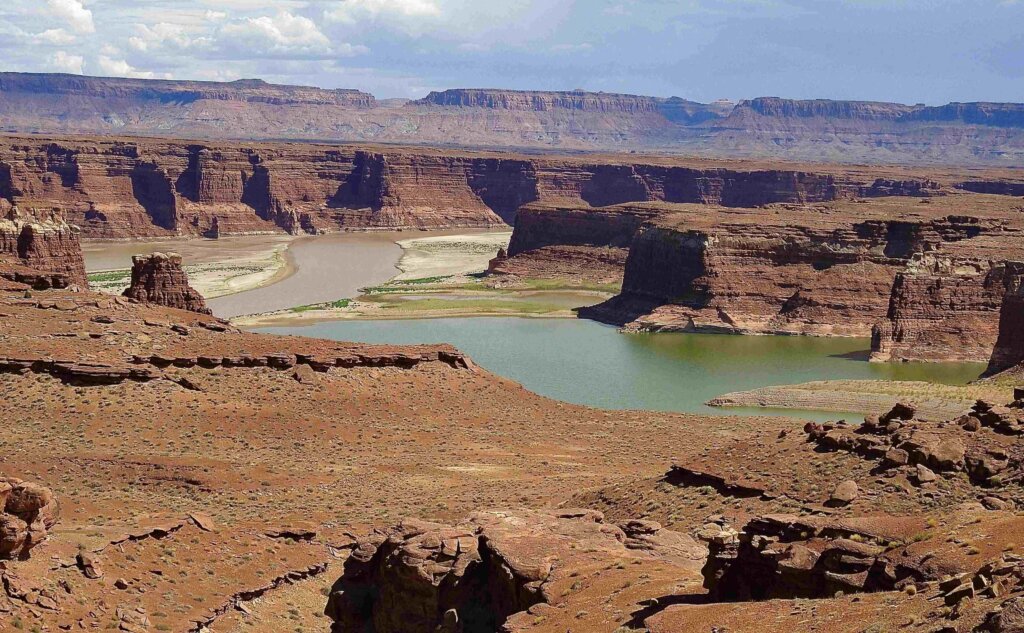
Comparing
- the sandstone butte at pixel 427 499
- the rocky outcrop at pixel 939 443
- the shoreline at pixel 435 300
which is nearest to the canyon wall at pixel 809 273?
the shoreline at pixel 435 300

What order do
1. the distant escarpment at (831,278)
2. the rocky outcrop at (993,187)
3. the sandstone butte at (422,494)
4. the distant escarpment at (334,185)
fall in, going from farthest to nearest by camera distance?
the rocky outcrop at (993,187)
the distant escarpment at (334,185)
the distant escarpment at (831,278)
the sandstone butte at (422,494)

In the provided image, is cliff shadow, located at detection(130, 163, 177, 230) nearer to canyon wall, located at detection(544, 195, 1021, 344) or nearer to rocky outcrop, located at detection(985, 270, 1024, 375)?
canyon wall, located at detection(544, 195, 1021, 344)

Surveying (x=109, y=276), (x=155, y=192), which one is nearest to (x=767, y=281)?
(x=109, y=276)

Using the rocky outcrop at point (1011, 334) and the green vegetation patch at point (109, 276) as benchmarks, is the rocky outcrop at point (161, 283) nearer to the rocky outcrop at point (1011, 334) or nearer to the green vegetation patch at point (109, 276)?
the rocky outcrop at point (1011, 334)

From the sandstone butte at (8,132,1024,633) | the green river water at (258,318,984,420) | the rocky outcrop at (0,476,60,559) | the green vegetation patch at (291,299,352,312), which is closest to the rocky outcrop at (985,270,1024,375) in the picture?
the sandstone butte at (8,132,1024,633)

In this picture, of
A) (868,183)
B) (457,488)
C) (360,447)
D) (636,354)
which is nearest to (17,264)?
(360,447)

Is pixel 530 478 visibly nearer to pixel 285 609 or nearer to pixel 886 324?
pixel 285 609

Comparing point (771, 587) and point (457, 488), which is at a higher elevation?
point (771, 587)
